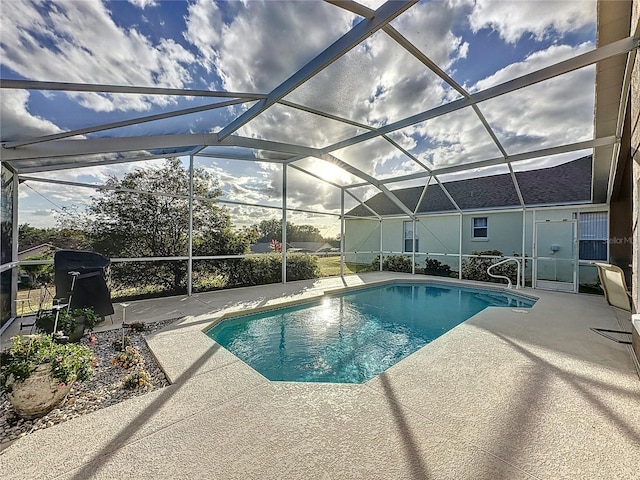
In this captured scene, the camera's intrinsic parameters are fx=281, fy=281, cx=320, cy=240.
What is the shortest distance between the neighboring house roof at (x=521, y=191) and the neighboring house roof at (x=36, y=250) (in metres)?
12.8

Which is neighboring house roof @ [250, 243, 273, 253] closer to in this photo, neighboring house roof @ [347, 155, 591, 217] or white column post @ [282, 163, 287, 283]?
white column post @ [282, 163, 287, 283]

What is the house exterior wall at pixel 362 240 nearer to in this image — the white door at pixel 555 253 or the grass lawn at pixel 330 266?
the grass lawn at pixel 330 266

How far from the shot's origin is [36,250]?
5883mm

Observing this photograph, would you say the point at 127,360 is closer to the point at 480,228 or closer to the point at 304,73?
the point at 304,73

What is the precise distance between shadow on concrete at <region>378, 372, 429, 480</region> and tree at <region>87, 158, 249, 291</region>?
7045 millimetres

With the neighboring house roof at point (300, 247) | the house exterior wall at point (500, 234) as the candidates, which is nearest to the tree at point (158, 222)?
the neighboring house roof at point (300, 247)

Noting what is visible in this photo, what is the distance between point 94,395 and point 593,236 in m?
12.7

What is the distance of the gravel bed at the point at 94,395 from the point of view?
7.91 ft

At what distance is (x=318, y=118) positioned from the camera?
5.99m

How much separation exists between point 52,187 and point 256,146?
4461mm

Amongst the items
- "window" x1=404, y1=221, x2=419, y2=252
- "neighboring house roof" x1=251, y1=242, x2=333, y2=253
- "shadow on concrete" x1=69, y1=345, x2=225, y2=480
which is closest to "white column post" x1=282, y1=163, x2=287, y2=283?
"neighboring house roof" x1=251, y1=242, x2=333, y2=253

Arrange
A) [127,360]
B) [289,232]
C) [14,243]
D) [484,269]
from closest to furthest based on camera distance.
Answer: [127,360] → [14,243] → [289,232] → [484,269]

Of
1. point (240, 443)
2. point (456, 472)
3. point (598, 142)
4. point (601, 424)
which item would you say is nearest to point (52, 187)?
point (240, 443)

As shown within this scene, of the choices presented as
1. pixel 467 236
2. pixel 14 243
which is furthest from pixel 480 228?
pixel 14 243
